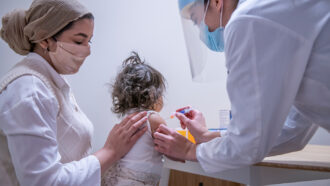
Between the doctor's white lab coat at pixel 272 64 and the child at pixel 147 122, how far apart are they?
58 cm

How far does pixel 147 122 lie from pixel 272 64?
71 cm

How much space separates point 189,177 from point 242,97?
139cm

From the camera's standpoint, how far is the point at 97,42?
2.63 metres

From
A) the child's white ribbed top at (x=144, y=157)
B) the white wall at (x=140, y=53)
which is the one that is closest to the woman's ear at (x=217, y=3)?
the child's white ribbed top at (x=144, y=157)

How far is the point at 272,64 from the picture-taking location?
63 cm

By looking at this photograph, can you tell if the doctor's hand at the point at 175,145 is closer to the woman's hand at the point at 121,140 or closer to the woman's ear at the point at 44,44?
the woman's hand at the point at 121,140

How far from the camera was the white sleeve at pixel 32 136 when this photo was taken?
0.73m

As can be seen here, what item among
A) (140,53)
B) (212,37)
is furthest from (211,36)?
(140,53)

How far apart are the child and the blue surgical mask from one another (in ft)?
1.55

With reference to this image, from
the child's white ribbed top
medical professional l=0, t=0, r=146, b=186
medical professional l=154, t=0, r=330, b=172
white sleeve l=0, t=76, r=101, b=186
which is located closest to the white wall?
the child's white ribbed top

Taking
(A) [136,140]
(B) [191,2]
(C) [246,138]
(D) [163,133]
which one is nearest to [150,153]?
(A) [136,140]

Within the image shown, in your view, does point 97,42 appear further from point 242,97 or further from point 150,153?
point 242,97

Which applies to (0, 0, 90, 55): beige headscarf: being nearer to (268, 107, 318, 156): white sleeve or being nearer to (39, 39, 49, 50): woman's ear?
(39, 39, 49, 50): woman's ear

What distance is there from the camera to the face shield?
90 cm
